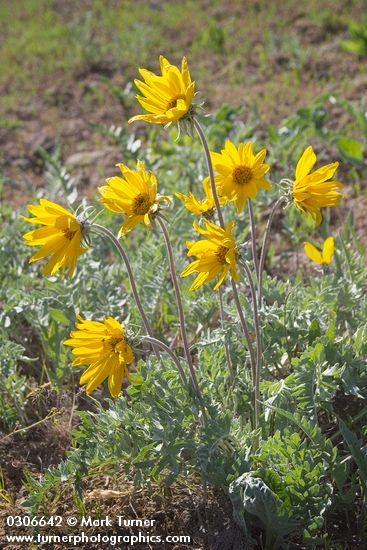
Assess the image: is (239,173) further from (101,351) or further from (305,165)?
(101,351)

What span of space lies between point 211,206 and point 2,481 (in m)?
1.27

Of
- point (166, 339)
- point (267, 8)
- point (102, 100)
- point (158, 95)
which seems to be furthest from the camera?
point (267, 8)

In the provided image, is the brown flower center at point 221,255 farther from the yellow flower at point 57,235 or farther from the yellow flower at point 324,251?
the yellow flower at point 324,251

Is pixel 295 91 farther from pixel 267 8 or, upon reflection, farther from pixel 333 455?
pixel 333 455

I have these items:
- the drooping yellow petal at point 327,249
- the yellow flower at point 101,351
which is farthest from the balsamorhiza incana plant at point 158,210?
the drooping yellow petal at point 327,249

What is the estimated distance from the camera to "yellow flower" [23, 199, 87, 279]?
229cm

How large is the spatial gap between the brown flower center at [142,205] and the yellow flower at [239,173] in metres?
0.24

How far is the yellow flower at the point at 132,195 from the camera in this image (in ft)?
7.52

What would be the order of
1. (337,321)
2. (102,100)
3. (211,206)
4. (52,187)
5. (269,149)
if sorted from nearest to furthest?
(211,206)
(337,321)
(52,187)
(269,149)
(102,100)

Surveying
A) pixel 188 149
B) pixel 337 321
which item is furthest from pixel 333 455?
pixel 188 149

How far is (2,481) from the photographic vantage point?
2820 millimetres

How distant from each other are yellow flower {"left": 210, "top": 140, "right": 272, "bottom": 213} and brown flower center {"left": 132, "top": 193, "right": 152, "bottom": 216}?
0.24 metres

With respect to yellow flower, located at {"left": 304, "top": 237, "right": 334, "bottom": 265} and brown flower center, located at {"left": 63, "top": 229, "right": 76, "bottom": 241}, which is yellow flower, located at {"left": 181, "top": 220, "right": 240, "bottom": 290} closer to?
brown flower center, located at {"left": 63, "top": 229, "right": 76, "bottom": 241}

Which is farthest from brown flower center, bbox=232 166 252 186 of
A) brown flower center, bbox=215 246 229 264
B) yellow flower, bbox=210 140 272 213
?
brown flower center, bbox=215 246 229 264
